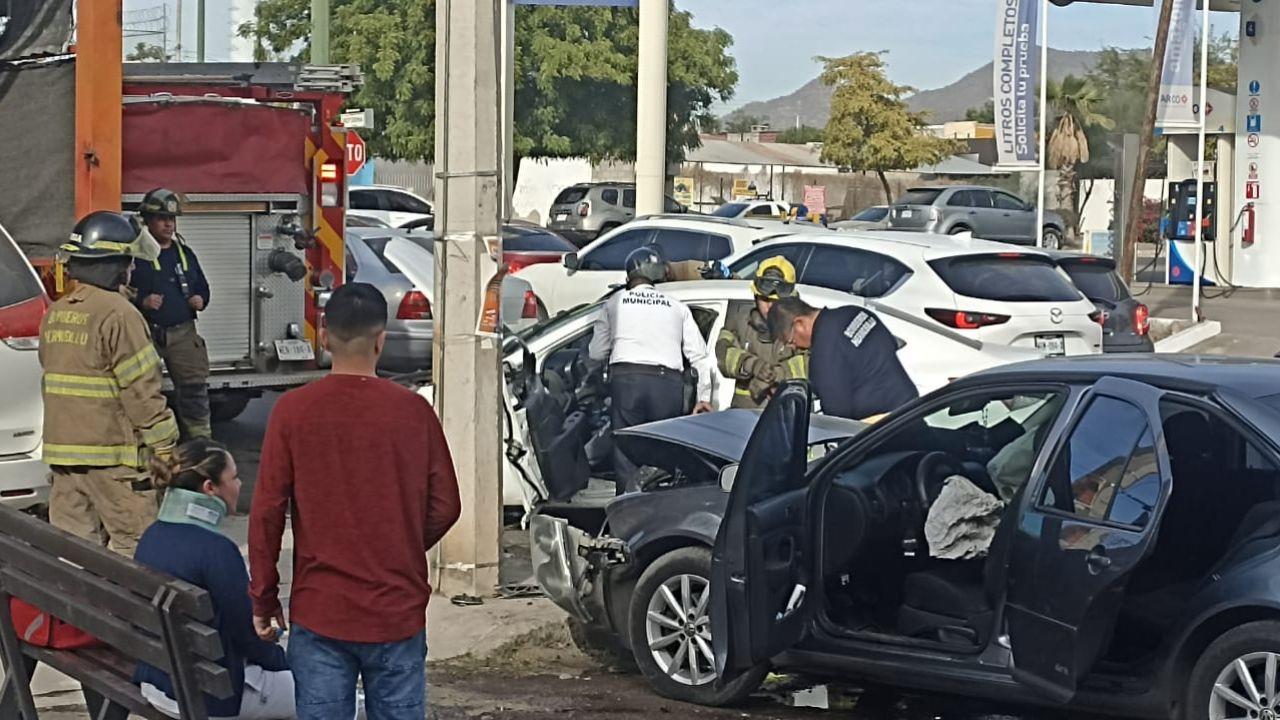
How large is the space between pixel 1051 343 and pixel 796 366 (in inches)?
155

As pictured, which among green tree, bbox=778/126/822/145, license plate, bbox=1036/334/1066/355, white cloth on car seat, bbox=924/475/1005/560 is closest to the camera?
white cloth on car seat, bbox=924/475/1005/560

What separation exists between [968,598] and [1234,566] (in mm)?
1157

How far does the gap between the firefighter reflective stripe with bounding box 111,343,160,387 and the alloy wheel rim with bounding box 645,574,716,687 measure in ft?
7.54

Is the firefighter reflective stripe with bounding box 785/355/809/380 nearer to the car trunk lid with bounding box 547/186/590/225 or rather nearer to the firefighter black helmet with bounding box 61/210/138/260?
the firefighter black helmet with bounding box 61/210/138/260

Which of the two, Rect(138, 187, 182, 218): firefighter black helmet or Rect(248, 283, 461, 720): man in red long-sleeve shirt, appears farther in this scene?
Rect(138, 187, 182, 218): firefighter black helmet

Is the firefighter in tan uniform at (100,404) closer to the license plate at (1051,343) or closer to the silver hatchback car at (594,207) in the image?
the license plate at (1051,343)

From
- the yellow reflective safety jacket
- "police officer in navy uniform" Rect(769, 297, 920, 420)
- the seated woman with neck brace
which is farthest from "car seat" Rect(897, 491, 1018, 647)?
the yellow reflective safety jacket

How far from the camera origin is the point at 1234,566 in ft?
18.6

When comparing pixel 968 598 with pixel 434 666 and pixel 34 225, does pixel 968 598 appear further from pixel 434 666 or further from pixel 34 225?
pixel 34 225

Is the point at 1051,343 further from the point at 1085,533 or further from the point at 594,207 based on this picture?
the point at 594,207

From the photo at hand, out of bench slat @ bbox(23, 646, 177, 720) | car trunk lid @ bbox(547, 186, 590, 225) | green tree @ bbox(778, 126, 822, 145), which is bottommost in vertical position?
bench slat @ bbox(23, 646, 177, 720)

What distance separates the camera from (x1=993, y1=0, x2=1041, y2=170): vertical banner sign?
24.3 meters

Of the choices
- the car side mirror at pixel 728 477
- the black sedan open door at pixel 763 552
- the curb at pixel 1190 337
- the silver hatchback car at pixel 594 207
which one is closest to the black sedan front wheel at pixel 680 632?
the car side mirror at pixel 728 477

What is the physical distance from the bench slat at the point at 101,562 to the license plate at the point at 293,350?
635 cm
